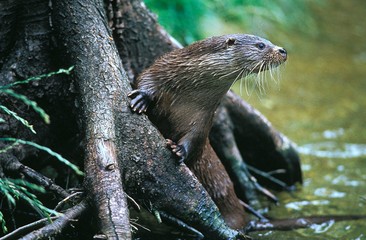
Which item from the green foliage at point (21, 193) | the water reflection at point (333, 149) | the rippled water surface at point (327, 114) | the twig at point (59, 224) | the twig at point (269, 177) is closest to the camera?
the green foliage at point (21, 193)

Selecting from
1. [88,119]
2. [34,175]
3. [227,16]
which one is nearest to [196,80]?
[88,119]

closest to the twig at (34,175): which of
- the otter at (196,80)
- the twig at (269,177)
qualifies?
the otter at (196,80)

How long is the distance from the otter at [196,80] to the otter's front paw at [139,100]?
8cm

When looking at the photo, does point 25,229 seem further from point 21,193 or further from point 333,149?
point 333,149

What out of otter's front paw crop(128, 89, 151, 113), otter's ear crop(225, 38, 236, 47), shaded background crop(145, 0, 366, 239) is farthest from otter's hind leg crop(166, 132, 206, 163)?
otter's ear crop(225, 38, 236, 47)

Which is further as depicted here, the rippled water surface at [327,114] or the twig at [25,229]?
the rippled water surface at [327,114]

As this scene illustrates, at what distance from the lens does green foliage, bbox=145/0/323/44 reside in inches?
196

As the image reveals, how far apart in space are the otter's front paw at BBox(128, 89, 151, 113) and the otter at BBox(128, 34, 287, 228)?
0.26 feet

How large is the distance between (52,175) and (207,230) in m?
0.98

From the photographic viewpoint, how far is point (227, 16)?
5734 millimetres

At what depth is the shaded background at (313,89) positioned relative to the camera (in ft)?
12.6

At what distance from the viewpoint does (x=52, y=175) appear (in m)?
→ 3.20

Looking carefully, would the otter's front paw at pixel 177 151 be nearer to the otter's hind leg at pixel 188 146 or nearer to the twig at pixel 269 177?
the otter's hind leg at pixel 188 146

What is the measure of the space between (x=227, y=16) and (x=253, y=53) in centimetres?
283
